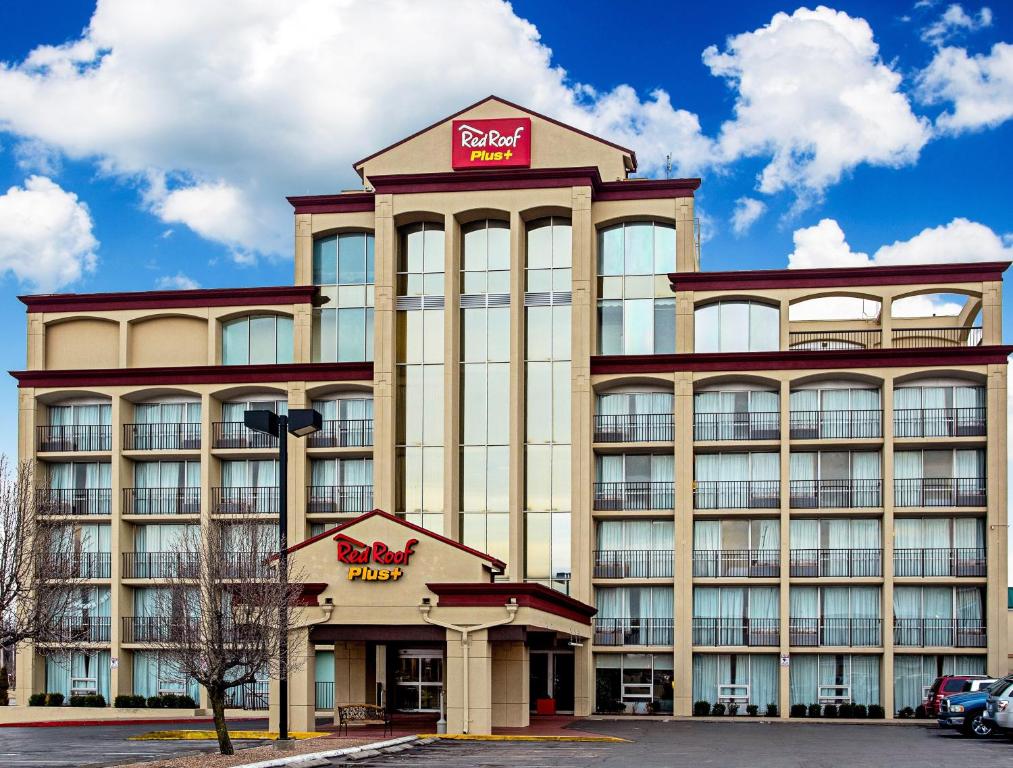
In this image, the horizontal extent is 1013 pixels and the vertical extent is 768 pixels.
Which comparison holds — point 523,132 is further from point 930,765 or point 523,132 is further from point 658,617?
point 930,765

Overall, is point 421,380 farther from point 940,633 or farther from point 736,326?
point 940,633

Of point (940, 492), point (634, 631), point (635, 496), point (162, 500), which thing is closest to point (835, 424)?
point (940, 492)

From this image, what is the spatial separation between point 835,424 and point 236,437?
25.4m

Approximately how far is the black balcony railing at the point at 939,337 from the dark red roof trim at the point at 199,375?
23.2 m

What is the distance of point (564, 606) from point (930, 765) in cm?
1821

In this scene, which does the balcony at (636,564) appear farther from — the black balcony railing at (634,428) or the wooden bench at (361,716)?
the wooden bench at (361,716)

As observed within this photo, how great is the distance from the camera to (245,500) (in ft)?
194

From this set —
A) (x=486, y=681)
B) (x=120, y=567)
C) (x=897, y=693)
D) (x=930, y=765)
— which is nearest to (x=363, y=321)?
(x=120, y=567)

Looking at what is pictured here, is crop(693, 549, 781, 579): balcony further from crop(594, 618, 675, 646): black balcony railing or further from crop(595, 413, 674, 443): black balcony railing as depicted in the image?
crop(595, 413, 674, 443): black balcony railing

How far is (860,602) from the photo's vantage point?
5566 centimetres

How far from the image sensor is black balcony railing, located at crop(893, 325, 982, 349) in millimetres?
57625

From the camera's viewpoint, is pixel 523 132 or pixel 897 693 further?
pixel 523 132

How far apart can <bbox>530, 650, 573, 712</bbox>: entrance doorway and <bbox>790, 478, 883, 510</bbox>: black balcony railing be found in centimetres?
1129

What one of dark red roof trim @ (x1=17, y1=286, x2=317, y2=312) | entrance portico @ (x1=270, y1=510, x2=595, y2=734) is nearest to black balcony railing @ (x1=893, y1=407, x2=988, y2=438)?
entrance portico @ (x1=270, y1=510, x2=595, y2=734)
